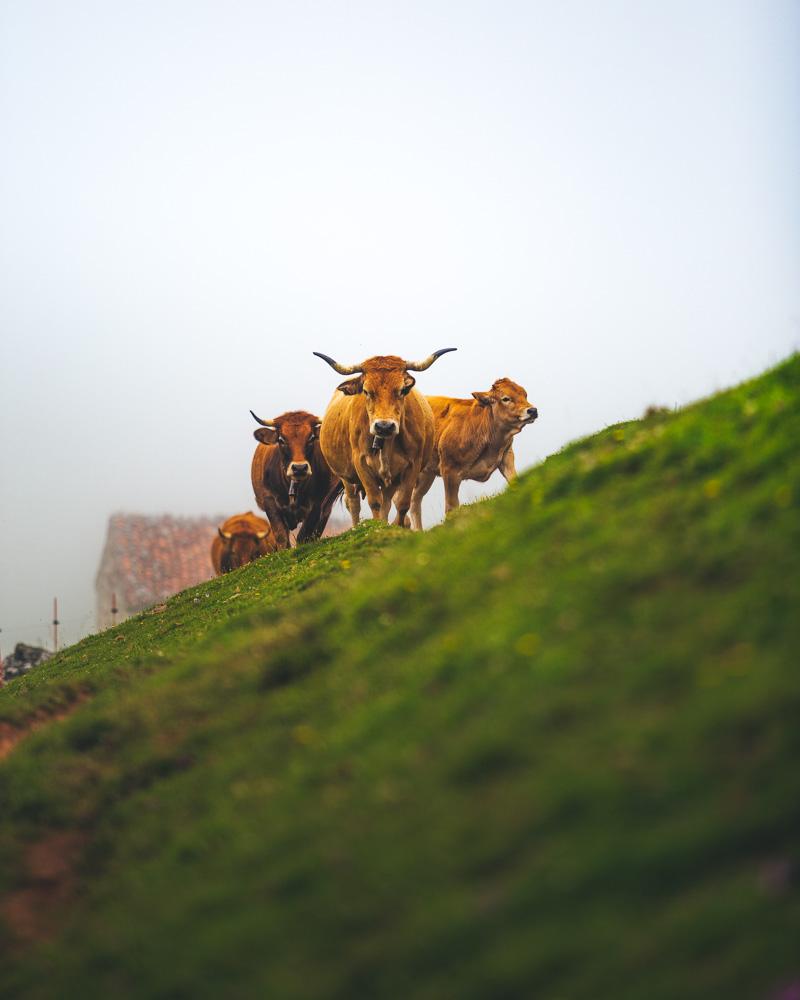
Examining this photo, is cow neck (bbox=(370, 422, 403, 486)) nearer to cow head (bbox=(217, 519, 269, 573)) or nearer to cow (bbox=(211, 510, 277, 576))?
cow (bbox=(211, 510, 277, 576))

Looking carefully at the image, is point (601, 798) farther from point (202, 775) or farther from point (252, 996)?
point (202, 775)

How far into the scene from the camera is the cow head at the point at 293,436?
76.7ft

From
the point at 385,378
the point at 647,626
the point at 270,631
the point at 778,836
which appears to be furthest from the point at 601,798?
the point at 385,378

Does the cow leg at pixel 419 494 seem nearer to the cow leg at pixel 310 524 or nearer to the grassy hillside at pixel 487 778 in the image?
the cow leg at pixel 310 524

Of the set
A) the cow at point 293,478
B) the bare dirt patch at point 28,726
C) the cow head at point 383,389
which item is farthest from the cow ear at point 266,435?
the bare dirt patch at point 28,726

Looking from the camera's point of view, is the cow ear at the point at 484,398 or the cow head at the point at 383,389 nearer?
the cow head at the point at 383,389

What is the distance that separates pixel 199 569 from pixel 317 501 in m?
36.7

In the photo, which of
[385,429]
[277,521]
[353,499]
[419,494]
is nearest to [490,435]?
[419,494]

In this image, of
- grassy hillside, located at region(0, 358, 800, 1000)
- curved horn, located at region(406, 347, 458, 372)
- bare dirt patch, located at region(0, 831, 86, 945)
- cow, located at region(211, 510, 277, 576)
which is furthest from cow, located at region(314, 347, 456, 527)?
bare dirt patch, located at region(0, 831, 86, 945)

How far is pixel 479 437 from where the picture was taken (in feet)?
82.9

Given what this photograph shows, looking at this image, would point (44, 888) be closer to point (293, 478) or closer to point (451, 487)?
point (293, 478)

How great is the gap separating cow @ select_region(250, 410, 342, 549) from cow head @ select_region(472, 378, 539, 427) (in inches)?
152

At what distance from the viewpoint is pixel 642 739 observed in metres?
6.01

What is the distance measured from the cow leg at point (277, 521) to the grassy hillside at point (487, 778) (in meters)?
14.0
